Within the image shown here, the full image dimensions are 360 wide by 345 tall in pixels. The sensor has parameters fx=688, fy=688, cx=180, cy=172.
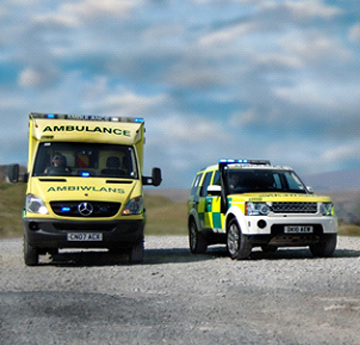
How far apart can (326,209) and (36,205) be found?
568cm

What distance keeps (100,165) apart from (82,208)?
1.19m

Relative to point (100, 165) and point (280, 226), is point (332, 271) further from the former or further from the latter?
point (100, 165)

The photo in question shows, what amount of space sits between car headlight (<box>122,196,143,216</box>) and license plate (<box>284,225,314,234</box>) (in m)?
2.86

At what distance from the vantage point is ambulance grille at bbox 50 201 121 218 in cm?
1239

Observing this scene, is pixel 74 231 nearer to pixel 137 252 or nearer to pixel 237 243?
pixel 137 252

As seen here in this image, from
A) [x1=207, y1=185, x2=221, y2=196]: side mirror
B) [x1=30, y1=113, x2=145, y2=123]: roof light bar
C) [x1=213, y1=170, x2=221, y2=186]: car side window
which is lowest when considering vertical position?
[x1=207, y1=185, x2=221, y2=196]: side mirror

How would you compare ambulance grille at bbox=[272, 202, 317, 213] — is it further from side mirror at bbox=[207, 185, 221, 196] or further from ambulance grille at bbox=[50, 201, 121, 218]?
ambulance grille at bbox=[50, 201, 121, 218]

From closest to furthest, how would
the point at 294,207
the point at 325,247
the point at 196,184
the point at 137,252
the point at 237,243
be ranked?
the point at 137,252 < the point at 294,207 < the point at 237,243 < the point at 325,247 < the point at 196,184

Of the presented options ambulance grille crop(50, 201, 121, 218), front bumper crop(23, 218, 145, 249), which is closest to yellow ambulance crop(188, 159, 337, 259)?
front bumper crop(23, 218, 145, 249)

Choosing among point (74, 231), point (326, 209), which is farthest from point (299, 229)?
point (74, 231)

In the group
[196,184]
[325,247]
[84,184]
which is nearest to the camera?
[84,184]

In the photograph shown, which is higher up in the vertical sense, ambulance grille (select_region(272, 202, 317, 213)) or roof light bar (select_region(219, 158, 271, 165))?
roof light bar (select_region(219, 158, 271, 165))

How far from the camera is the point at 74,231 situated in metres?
12.4

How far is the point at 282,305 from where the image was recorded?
8.27 meters
